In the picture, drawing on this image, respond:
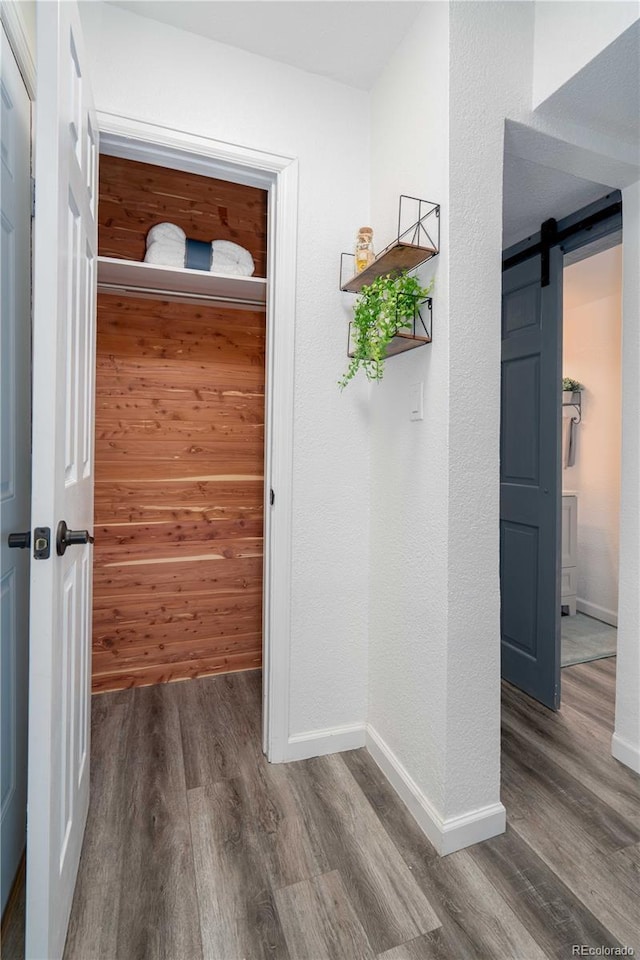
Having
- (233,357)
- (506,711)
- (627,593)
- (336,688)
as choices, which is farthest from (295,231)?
(506,711)

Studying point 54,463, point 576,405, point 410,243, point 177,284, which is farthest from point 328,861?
point 576,405

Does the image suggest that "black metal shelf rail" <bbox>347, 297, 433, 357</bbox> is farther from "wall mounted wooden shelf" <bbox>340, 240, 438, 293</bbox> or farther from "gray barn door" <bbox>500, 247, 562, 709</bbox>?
"gray barn door" <bbox>500, 247, 562, 709</bbox>

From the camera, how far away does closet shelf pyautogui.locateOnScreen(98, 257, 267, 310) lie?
204cm

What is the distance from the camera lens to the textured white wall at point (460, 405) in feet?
4.77

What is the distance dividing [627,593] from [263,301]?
6.77 ft

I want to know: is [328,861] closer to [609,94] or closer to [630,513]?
[630,513]

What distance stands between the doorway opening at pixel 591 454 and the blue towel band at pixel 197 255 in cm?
247

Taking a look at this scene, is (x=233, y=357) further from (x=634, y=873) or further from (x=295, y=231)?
(x=634, y=873)

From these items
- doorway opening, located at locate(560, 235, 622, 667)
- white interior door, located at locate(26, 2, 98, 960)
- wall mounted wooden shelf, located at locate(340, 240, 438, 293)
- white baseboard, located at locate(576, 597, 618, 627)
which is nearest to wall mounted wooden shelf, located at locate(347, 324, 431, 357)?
wall mounted wooden shelf, located at locate(340, 240, 438, 293)

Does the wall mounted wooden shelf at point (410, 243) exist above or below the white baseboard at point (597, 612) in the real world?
above

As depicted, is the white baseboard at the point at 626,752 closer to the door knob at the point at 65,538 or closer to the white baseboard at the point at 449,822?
the white baseboard at the point at 449,822

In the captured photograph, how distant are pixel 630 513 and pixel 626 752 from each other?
0.91 meters

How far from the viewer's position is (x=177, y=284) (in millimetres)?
2234

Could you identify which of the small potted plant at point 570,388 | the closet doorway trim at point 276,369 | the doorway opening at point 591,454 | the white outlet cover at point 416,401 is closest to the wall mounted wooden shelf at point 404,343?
the white outlet cover at point 416,401
